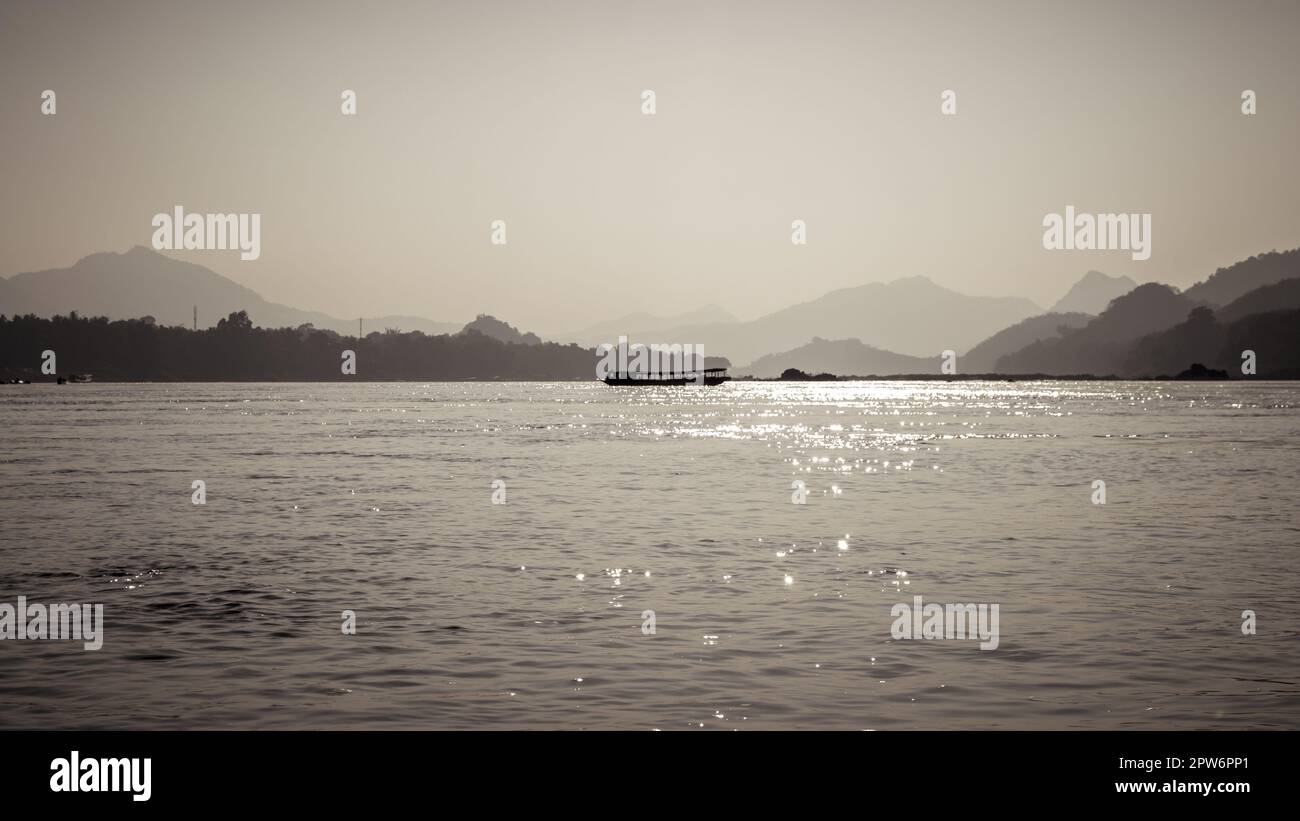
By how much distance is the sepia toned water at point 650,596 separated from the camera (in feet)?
45.0

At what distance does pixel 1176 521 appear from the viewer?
1351 inches

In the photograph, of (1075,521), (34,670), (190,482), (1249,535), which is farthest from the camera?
(190,482)

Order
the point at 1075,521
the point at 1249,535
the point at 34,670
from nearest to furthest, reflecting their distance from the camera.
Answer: the point at 34,670
the point at 1249,535
the point at 1075,521

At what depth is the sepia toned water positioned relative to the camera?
Result: 13719mm

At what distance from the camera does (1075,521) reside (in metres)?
34.1

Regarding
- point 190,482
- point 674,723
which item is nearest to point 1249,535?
point 674,723

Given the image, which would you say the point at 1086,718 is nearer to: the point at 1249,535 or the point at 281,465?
the point at 1249,535

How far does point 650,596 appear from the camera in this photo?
2125cm
